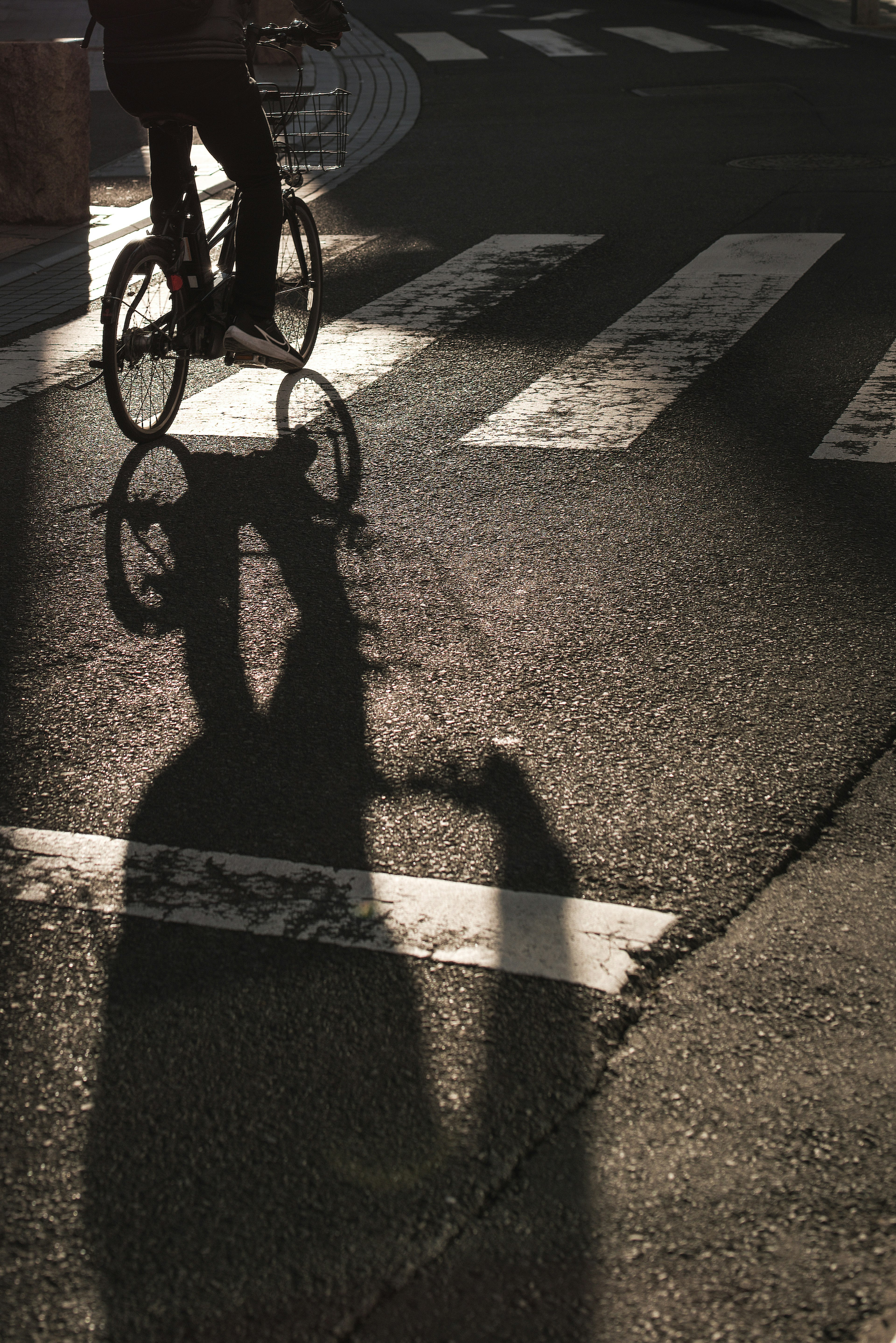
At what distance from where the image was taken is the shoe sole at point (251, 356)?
560cm

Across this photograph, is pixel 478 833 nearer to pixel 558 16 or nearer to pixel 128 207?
pixel 128 207

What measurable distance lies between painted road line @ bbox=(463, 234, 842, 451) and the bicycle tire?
123cm

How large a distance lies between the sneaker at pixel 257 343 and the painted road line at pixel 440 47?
44.3ft

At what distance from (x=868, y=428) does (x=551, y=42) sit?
620 inches

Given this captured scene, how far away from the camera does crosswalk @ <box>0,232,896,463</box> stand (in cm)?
555

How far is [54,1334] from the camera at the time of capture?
189cm

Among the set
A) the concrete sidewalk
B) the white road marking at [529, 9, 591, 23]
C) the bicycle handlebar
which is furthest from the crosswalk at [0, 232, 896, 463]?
the white road marking at [529, 9, 591, 23]

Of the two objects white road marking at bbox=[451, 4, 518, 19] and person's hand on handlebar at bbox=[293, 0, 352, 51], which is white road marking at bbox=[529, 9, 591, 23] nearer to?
white road marking at bbox=[451, 4, 518, 19]

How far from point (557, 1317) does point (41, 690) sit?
232cm

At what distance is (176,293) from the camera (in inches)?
212

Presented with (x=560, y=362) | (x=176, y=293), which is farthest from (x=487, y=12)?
(x=176, y=293)

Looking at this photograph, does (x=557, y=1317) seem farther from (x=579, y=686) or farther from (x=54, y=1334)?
(x=579, y=686)

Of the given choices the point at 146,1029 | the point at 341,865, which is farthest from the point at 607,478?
the point at 146,1029

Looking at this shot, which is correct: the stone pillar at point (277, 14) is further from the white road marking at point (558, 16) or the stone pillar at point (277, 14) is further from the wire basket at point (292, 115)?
the wire basket at point (292, 115)
